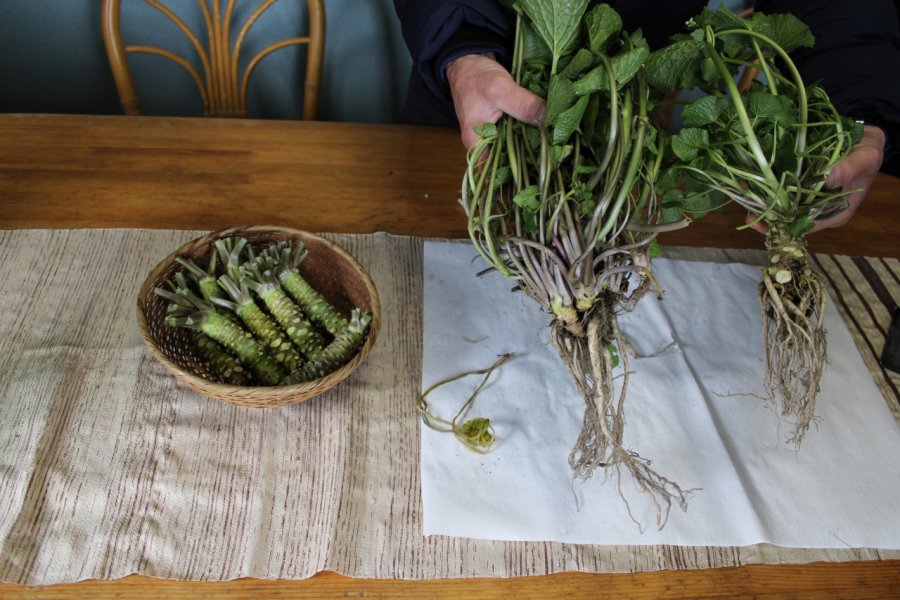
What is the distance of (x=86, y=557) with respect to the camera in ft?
1.89

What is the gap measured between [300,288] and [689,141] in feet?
1.47

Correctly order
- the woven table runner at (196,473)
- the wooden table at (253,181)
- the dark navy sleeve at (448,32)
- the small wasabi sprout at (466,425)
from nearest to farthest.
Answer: the woven table runner at (196,473) < the small wasabi sprout at (466,425) < the dark navy sleeve at (448,32) < the wooden table at (253,181)

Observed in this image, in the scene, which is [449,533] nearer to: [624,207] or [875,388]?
[624,207]

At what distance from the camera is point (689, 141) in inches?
26.1

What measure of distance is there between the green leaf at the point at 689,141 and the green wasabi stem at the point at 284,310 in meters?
0.43

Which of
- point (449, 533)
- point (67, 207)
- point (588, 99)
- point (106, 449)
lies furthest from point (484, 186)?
point (67, 207)

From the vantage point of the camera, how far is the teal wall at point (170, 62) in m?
1.36

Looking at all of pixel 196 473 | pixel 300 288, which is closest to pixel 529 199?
pixel 300 288

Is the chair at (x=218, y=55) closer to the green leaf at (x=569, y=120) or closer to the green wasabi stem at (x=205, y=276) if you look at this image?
the green wasabi stem at (x=205, y=276)

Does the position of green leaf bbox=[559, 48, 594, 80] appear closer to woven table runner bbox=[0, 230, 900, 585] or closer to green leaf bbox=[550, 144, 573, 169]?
green leaf bbox=[550, 144, 573, 169]

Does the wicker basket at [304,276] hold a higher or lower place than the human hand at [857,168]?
lower

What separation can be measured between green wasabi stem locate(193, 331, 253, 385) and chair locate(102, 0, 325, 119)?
668 mm

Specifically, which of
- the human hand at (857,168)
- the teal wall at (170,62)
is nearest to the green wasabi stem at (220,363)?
the human hand at (857,168)

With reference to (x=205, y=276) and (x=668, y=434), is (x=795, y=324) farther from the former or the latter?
(x=205, y=276)
